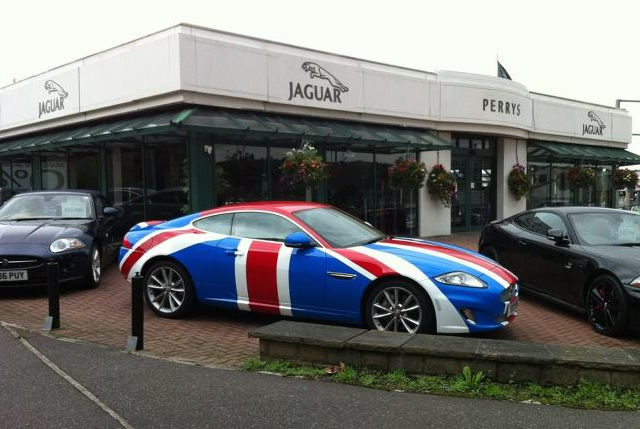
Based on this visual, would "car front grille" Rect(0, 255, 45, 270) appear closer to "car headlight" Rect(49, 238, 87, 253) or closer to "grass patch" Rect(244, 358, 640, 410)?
"car headlight" Rect(49, 238, 87, 253)

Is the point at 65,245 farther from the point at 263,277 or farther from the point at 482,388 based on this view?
the point at 482,388

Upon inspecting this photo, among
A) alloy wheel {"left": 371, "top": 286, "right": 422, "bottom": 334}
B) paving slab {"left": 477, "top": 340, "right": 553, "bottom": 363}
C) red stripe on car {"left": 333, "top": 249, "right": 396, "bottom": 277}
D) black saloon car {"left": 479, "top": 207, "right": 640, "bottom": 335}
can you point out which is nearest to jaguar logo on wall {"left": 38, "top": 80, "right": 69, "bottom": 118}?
red stripe on car {"left": 333, "top": 249, "right": 396, "bottom": 277}

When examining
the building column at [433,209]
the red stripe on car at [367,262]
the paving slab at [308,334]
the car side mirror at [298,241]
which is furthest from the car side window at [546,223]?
the building column at [433,209]

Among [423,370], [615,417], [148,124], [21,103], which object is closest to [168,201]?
[148,124]

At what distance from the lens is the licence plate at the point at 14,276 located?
750cm

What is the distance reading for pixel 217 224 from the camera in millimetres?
6629

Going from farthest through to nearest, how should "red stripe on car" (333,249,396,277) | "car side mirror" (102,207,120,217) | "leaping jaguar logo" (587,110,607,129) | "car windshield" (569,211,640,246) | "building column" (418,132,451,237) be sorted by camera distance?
"leaping jaguar logo" (587,110,607,129) → "building column" (418,132,451,237) → "car side mirror" (102,207,120,217) → "car windshield" (569,211,640,246) → "red stripe on car" (333,249,396,277)

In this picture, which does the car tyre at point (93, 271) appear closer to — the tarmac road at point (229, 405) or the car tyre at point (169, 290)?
the car tyre at point (169, 290)

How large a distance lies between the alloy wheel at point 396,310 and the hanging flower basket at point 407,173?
8.80 m

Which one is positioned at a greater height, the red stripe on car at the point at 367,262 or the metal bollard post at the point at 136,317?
the red stripe on car at the point at 367,262

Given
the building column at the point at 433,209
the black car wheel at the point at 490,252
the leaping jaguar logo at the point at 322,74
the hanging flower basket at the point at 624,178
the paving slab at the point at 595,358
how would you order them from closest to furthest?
the paving slab at the point at 595,358 → the black car wheel at the point at 490,252 → the leaping jaguar logo at the point at 322,74 → the building column at the point at 433,209 → the hanging flower basket at the point at 624,178

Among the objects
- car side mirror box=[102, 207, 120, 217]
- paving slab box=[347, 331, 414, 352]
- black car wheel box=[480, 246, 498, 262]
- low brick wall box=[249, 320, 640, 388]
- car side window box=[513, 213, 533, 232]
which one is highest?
car side mirror box=[102, 207, 120, 217]

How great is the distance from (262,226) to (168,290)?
141 centimetres

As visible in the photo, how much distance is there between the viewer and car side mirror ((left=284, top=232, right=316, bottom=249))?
5801mm
